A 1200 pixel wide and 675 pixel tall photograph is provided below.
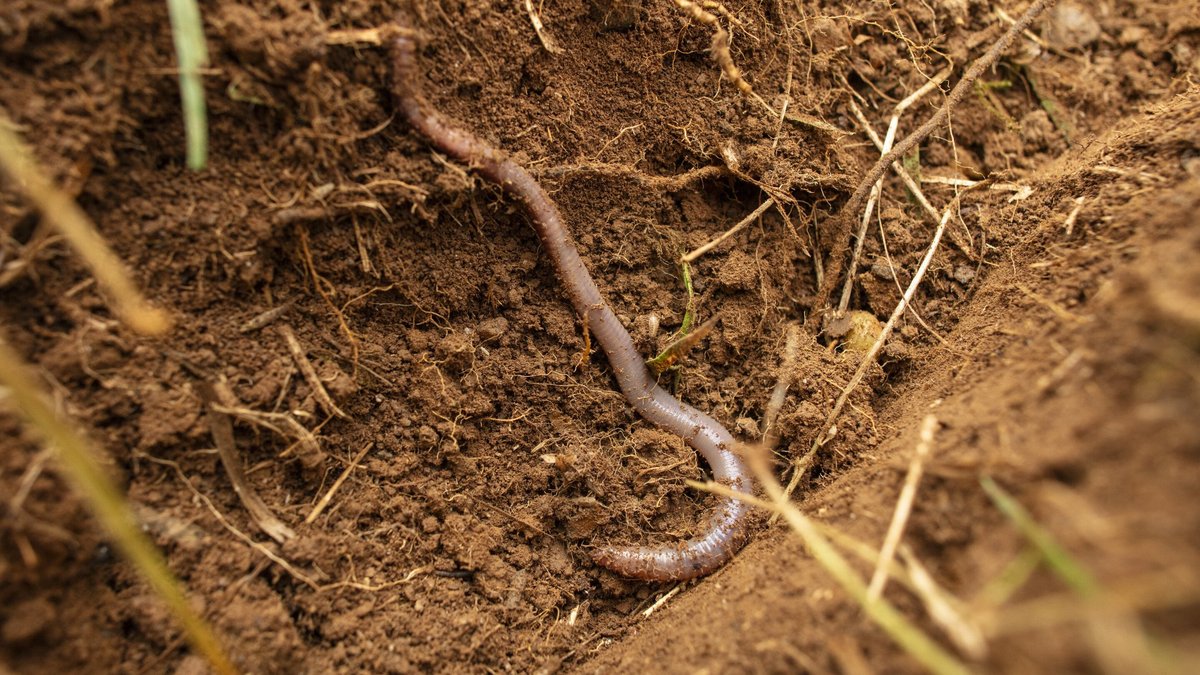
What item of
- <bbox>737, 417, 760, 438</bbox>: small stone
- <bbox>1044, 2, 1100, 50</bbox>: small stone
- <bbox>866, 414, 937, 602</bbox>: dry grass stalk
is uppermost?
<bbox>1044, 2, 1100, 50</bbox>: small stone

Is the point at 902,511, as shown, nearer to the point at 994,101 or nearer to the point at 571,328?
the point at 571,328

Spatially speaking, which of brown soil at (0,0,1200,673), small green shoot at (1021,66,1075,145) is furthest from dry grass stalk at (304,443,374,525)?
small green shoot at (1021,66,1075,145)

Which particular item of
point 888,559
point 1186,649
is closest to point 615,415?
point 888,559

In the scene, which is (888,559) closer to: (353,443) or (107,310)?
(353,443)

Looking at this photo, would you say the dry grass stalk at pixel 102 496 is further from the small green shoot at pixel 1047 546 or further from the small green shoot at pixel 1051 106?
the small green shoot at pixel 1051 106

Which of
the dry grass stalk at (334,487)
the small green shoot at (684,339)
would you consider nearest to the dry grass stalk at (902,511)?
the small green shoot at (684,339)

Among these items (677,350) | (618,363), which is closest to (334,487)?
(618,363)

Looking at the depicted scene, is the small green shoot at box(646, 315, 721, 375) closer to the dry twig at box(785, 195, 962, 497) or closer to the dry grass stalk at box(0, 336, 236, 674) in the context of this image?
the dry twig at box(785, 195, 962, 497)
